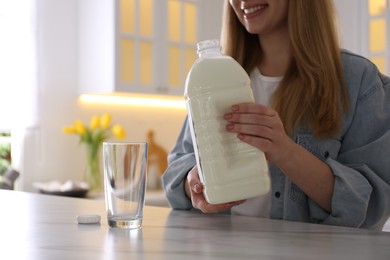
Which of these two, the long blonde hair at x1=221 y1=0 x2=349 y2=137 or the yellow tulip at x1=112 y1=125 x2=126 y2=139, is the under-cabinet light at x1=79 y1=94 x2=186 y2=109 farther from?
the long blonde hair at x1=221 y1=0 x2=349 y2=137

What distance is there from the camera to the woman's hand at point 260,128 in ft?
3.02

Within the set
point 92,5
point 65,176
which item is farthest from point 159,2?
point 65,176

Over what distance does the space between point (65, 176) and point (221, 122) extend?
3106mm

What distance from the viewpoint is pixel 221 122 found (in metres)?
0.93

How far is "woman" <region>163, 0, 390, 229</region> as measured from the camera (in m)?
1.21

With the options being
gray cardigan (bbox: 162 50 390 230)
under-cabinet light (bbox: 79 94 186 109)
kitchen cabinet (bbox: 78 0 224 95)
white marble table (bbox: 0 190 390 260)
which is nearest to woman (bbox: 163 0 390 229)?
gray cardigan (bbox: 162 50 390 230)

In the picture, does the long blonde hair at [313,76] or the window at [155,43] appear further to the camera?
the window at [155,43]

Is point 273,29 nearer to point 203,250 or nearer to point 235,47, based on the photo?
point 235,47

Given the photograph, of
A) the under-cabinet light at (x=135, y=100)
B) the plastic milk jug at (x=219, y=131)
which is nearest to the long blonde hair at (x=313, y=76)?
the plastic milk jug at (x=219, y=131)

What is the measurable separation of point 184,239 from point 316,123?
62 cm

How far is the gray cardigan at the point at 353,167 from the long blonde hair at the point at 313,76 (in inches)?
0.9

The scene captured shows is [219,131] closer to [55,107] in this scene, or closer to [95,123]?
[95,123]

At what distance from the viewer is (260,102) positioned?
4.91 ft

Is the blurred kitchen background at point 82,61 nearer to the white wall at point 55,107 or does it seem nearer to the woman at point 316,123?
the white wall at point 55,107
